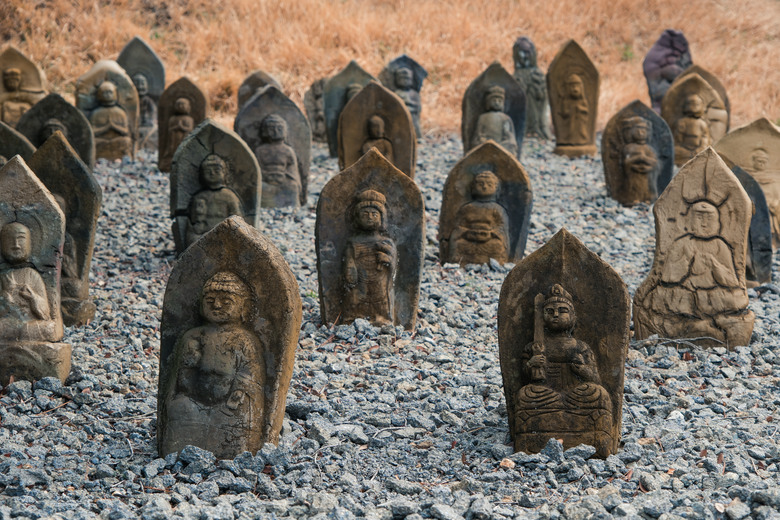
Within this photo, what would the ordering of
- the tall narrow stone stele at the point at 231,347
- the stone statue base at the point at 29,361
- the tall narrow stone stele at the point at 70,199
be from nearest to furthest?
the tall narrow stone stele at the point at 231,347
the stone statue base at the point at 29,361
the tall narrow stone stele at the point at 70,199

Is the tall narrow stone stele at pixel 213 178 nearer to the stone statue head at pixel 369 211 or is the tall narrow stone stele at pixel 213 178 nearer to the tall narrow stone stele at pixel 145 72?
the stone statue head at pixel 369 211

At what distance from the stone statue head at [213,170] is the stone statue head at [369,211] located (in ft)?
5.67

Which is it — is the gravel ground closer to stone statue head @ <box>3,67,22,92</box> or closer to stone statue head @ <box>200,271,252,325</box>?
stone statue head @ <box>200,271,252,325</box>

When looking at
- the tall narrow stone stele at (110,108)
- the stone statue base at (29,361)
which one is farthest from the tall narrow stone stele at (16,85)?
the stone statue base at (29,361)

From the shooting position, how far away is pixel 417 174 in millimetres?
10672

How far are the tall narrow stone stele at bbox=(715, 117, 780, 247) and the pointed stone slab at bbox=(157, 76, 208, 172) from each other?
586cm

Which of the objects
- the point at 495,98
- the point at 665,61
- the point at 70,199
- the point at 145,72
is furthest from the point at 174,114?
the point at 665,61

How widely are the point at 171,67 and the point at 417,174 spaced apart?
265 inches

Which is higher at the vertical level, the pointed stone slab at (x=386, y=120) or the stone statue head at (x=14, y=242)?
the pointed stone slab at (x=386, y=120)

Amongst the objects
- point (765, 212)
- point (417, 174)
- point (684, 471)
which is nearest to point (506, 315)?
point (684, 471)

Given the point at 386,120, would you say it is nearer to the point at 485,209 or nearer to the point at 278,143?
the point at 278,143

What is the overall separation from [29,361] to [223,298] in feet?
5.22

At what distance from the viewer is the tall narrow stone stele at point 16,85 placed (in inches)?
450

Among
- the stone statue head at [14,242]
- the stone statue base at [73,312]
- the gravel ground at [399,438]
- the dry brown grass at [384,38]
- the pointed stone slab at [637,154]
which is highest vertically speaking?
the dry brown grass at [384,38]
